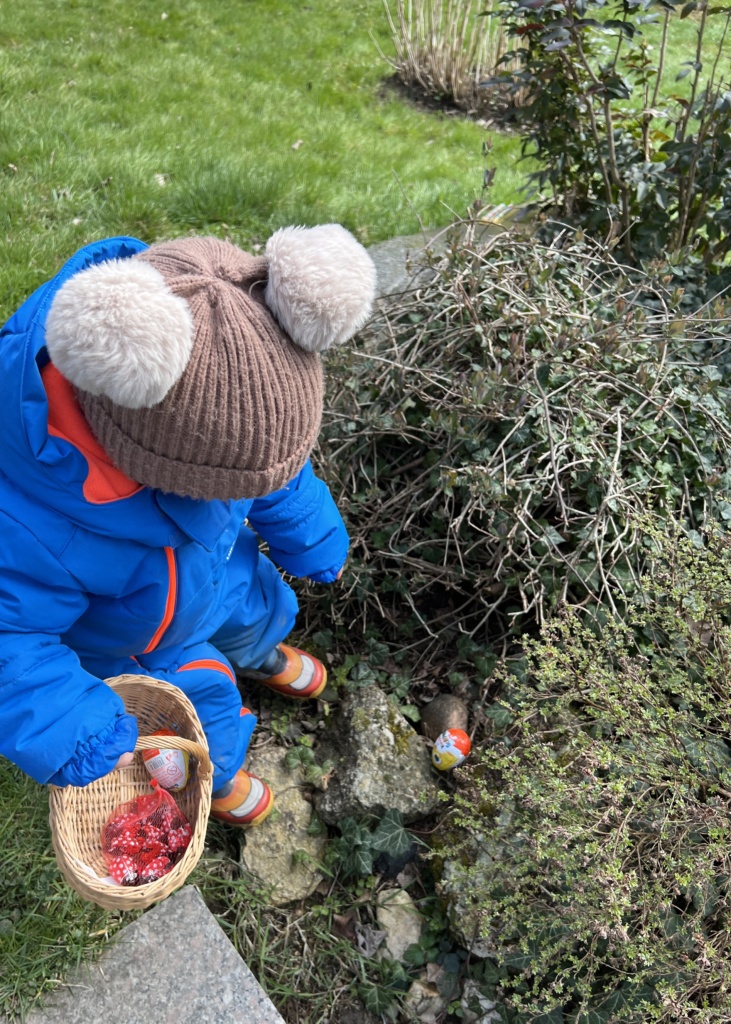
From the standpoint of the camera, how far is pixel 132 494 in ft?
5.03

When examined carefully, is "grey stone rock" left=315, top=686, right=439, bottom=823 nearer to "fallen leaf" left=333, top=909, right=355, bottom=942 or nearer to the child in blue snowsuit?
"fallen leaf" left=333, top=909, right=355, bottom=942

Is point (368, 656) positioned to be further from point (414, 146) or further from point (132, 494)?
point (414, 146)

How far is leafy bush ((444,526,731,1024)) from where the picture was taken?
1.62 metres

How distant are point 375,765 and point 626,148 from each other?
8.19 ft

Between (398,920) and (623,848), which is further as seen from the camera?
(398,920)

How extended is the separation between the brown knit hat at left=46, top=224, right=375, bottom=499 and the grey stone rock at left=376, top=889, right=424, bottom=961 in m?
1.26

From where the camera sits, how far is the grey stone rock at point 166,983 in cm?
179

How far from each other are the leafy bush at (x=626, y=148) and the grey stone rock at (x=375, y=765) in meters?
1.76

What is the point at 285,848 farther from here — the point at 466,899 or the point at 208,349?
the point at 208,349

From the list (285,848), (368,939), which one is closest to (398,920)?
(368,939)

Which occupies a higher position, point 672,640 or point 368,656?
point 672,640

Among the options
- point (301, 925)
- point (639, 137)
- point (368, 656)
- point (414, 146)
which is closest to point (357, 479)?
point (368, 656)

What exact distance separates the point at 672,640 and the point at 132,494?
1.39 m

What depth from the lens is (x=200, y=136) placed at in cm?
477
